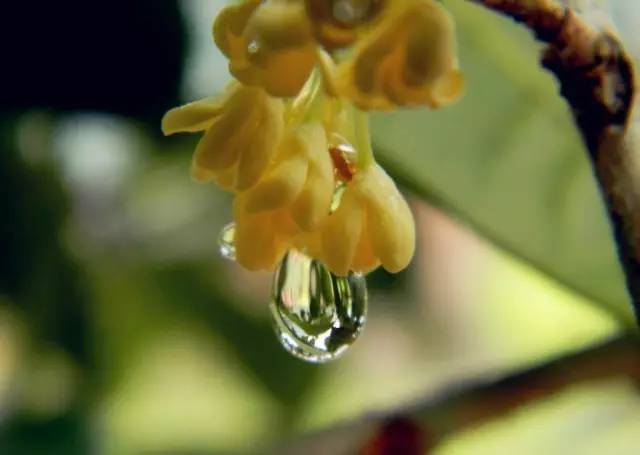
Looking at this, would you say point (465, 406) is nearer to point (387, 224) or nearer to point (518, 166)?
point (518, 166)

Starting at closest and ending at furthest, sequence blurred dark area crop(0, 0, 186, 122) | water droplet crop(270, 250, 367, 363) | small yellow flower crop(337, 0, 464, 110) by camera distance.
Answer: small yellow flower crop(337, 0, 464, 110), water droplet crop(270, 250, 367, 363), blurred dark area crop(0, 0, 186, 122)

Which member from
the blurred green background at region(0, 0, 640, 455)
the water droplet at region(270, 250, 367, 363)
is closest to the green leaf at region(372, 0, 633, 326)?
the blurred green background at region(0, 0, 640, 455)

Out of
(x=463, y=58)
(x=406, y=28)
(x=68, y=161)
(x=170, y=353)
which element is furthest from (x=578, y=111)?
(x=170, y=353)

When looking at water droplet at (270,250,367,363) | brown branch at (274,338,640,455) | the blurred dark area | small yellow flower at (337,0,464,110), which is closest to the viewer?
small yellow flower at (337,0,464,110)

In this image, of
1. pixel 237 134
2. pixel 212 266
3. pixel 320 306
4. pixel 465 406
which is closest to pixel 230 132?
pixel 237 134

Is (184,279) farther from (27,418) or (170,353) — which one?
(27,418)

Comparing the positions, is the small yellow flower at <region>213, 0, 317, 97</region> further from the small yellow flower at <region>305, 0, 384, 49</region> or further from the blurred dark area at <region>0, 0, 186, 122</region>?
the blurred dark area at <region>0, 0, 186, 122</region>

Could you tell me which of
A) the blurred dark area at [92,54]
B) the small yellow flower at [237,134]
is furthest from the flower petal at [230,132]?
the blurred dark area at [92,54]
